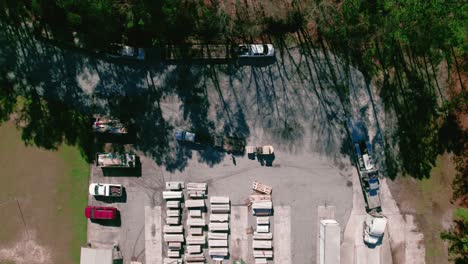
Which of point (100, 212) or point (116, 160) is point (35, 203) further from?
point (116, 160)

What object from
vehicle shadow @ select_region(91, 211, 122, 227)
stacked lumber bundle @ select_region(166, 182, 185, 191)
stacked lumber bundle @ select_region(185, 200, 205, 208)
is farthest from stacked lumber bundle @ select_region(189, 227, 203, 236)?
vehicle shadow @ select_region(91, 211, 122, 227)

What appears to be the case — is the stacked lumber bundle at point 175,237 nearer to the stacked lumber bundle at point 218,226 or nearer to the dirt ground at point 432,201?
the stacked lumber bundle at point 218,226

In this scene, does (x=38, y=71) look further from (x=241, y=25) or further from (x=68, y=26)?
(x=241, y=25)

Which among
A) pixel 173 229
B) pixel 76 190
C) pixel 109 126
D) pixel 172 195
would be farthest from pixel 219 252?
pixel 109 126

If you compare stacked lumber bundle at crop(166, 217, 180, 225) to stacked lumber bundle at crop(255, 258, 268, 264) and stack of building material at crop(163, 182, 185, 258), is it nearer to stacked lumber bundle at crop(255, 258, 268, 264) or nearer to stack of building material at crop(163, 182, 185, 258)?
stack of building material at crop(163, 182, 185, 258)

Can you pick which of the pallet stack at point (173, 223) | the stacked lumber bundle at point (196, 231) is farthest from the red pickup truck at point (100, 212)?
the stacked lumber bundle at point (196, 231)
